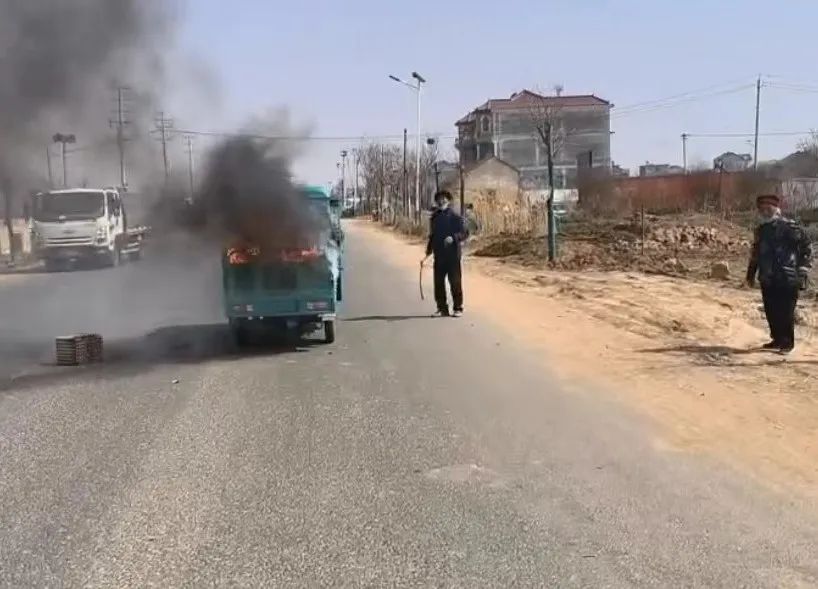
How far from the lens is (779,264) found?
396 inches

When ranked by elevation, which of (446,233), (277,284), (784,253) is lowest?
(277,284)

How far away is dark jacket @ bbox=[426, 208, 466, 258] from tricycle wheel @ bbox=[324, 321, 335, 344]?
298cm

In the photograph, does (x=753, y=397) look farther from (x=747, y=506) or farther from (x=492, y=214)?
(x=492, y=214)

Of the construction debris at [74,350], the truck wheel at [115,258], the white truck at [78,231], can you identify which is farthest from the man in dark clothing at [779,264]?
the truck wheel at [115,258]

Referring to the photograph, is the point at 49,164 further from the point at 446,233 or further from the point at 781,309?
the point at 781,309

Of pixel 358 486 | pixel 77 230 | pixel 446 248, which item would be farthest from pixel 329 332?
pixel 77 230

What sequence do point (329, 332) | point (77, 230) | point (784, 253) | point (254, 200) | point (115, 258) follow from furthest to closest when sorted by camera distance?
point (115, 258), point (77, 230), point (329, 332), point (254, 200), point (784, 253)

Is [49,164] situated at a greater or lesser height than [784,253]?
greater

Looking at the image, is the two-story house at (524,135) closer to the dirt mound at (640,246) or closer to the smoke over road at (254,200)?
the dirt mound at (640,246)

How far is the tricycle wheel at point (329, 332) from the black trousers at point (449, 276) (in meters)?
2.91

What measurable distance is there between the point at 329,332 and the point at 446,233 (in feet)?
10.4

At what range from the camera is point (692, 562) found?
4.52 metres

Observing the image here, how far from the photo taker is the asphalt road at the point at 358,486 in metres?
4.48

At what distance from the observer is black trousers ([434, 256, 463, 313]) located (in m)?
14.0
